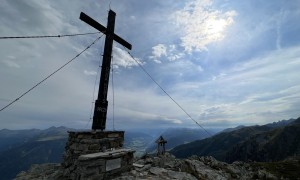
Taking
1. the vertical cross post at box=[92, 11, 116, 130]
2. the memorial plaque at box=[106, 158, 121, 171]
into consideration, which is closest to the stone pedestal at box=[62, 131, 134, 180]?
the memorial plaque at box=[106, 158, 121, 171]

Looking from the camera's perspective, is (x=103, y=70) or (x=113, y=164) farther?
(x=103, y=70)

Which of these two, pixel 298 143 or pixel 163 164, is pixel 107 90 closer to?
pixel 163 164

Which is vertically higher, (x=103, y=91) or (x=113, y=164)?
(x=103, y=91)

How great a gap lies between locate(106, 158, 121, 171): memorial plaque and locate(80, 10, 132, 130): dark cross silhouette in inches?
112

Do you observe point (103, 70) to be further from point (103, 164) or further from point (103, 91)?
point (103, 164)

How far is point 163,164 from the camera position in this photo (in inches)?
634

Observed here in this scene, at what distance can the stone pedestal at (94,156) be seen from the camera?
10086mm

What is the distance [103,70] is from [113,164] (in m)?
6.18

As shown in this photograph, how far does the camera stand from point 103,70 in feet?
47.0

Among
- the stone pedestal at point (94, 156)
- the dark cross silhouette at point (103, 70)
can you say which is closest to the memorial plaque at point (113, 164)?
the stone pedestal at point (94, 156)

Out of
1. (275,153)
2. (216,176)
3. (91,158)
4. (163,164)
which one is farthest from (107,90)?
(275,153)

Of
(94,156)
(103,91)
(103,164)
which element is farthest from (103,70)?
(103,164)

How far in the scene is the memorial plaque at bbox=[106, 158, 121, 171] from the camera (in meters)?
10.9

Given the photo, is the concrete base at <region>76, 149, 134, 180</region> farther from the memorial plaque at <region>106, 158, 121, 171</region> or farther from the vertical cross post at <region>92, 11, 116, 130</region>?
the vertical cross post at <region>92, 11, 116, 130</region>
